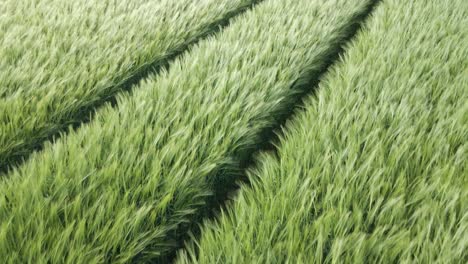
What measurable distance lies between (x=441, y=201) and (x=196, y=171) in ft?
1.87

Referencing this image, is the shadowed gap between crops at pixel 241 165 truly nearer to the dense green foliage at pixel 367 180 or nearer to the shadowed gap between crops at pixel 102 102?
the dense green foliage at pixel 367 180

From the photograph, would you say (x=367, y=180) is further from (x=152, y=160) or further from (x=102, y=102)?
(x=102, y=102)

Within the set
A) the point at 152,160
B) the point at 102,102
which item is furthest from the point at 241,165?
the point at 102,102

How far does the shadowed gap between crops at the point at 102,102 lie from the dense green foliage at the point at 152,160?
10 cm

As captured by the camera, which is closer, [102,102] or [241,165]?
[241,165]

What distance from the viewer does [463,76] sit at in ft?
4.43

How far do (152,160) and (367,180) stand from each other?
0.54 m

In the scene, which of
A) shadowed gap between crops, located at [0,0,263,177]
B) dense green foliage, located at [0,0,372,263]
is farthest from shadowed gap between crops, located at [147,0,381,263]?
shadowed gap between crops, located at [0,0,263,177]

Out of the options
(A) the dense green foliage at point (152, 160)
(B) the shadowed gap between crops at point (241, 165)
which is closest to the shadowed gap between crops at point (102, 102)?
(A) the dense green foliage at point (152, 160)

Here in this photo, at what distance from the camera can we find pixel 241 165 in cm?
120

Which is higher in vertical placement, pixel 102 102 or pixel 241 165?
pixel 102 102

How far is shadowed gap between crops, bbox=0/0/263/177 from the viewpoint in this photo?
113 cm

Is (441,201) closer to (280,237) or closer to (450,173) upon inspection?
(450,173)

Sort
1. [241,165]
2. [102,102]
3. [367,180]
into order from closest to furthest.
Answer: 1. [367,180]
2. [241,165]
3. [102,102]
